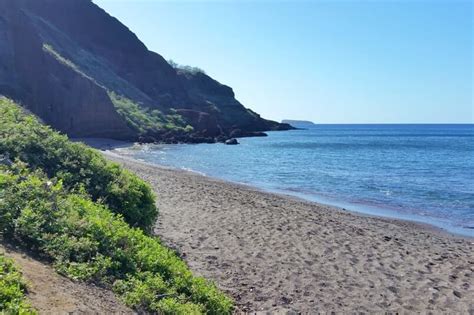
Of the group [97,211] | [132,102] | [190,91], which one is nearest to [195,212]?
[97,211]

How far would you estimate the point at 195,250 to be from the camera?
9281mm

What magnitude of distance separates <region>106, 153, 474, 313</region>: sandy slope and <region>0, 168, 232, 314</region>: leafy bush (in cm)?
145

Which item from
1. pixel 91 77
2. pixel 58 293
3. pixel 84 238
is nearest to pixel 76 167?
pixel 84 238

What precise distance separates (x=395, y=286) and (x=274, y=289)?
2.42 metres

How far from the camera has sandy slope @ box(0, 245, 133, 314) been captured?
4.05 m

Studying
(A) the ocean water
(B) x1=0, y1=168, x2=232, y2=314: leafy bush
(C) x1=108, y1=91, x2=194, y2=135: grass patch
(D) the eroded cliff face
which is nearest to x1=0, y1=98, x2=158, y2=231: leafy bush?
(B) x1=0, y1=168, x2=232, y2=314: leafy bush

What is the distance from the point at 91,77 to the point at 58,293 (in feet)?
194

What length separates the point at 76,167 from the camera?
8266mm

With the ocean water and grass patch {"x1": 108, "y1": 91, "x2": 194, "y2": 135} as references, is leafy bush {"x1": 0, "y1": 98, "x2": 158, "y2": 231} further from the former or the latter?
grass patch {"x1": 108, "y1": 91, "x2": 194, "y2": 135}

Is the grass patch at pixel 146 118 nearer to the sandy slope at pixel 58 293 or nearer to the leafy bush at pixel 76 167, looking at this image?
the leafy bush at pixel 76 167

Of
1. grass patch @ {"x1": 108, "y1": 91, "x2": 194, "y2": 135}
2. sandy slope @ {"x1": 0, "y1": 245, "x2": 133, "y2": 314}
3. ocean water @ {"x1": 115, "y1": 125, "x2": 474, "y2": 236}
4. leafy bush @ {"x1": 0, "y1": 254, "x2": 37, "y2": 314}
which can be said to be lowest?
ocean water @ {"x1": 115, "y1": 125, "x2": 474, "y2": 236}

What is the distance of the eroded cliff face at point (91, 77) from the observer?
1497 inches

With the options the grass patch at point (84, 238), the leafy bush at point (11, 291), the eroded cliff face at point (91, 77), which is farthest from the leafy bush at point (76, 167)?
the eroded cliff face at point (91, 77)

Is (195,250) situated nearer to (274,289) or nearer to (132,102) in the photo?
(274,289)
